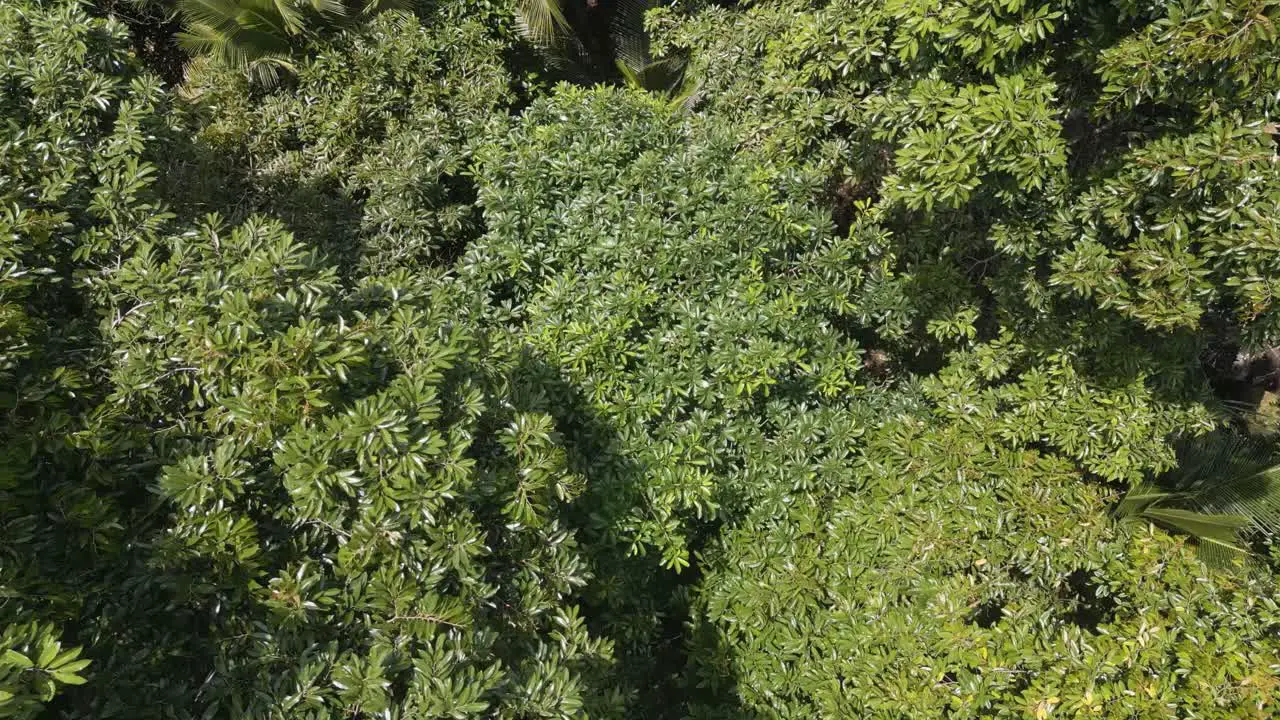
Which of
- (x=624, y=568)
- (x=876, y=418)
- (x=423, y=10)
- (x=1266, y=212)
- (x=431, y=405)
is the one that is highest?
(x=423, y=10)

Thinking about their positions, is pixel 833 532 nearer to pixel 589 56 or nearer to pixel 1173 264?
pixel 1173 264

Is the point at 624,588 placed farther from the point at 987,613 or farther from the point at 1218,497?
the point at 1218,497

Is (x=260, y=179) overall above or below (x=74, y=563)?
above

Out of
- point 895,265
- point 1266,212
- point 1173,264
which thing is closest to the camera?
point 1266,212

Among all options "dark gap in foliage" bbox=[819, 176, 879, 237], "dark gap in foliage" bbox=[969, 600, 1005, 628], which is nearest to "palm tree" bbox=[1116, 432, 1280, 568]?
"dark gap in foliage" bbox=[969, 600, 1005, 628]

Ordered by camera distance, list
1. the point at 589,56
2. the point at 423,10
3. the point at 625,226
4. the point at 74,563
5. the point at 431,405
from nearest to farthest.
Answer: the point at 74,563
the point at 431,405
the point at 625,226
the point at 423,10
the point at 589,56

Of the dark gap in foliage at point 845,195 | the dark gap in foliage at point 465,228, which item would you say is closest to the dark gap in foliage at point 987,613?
the dark gap in foliage at point 845,195

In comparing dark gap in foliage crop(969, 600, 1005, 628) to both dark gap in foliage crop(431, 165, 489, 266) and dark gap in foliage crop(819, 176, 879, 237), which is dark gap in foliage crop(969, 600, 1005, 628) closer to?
dark gap in foliage crop(819, 176, 879, 237)

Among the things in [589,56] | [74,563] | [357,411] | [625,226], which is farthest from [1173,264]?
[589,56]
